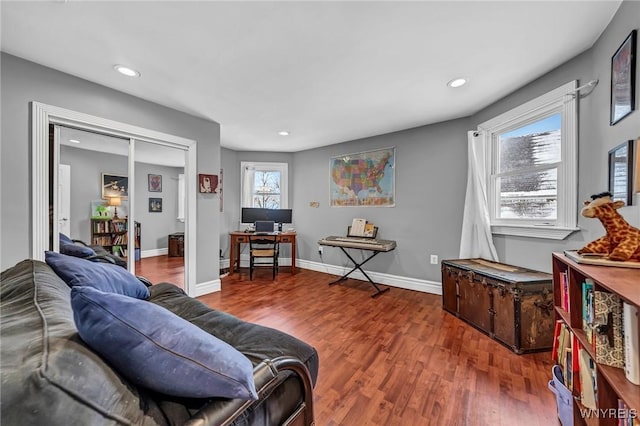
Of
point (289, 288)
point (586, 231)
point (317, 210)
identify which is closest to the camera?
point (586, 231)

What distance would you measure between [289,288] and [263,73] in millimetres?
2737

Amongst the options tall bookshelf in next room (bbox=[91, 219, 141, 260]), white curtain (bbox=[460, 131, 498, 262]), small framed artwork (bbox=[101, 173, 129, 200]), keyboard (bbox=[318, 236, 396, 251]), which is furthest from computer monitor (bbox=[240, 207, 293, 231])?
white curtain (bbox=[460, 131, 498, 262])

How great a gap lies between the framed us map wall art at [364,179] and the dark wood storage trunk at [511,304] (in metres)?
1.69

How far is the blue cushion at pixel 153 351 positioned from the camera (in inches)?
25.1

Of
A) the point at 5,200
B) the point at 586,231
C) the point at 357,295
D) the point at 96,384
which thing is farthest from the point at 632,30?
the point at 5,200

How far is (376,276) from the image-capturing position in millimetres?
3990

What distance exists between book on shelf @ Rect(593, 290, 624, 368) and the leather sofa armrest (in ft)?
3.49

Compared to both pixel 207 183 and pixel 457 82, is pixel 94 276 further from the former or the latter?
pixel 457 82

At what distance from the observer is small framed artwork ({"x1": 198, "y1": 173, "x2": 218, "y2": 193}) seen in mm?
3385

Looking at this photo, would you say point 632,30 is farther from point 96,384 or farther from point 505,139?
point 96,384

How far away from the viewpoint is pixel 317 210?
15.8 feet

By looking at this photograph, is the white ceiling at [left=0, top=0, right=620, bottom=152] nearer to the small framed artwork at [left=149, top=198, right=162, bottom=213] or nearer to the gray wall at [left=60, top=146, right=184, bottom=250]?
the gray wall at [left=60, top=146, right=184, bottom=250]

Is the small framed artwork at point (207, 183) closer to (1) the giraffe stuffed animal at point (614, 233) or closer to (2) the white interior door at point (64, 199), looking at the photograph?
(2) the white interior door at point (64, 199)

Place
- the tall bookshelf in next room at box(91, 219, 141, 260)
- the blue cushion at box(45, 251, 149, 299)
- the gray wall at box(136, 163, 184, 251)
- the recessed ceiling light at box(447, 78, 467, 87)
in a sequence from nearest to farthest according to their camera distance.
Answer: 1. the blue cushion at box(45, 251, 149, 299)
2. the recessed ceiling light at box(447, 78, 467, 87)
3. the tall bookshelf in next room at box(91, 219, 141, 260)
4. the gray wall at box(136, 163, 184, 251)
